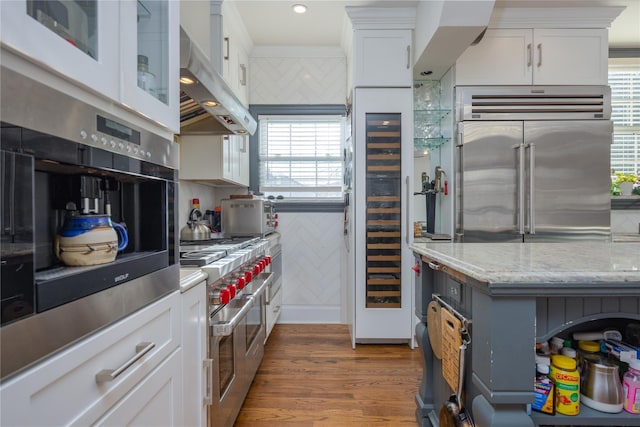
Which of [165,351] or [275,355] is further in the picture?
[275,355]

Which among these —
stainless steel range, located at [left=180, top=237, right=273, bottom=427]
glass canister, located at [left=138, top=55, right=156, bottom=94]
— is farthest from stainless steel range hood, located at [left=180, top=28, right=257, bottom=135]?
stainless steel range, located at [left=180, top=237, right=273, bottom=427]

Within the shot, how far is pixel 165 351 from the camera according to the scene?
3.34 feet

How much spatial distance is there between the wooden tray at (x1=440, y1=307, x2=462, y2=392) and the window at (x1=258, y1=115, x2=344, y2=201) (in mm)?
2286

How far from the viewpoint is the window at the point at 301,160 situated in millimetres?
3570

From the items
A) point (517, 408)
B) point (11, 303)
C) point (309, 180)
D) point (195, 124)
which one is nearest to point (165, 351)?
point (11, 303)

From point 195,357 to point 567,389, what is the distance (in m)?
1.24

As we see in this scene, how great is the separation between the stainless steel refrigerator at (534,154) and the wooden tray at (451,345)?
1524mm

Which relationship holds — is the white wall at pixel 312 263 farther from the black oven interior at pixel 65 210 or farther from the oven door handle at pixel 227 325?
the black oven interior at pixel 65 210

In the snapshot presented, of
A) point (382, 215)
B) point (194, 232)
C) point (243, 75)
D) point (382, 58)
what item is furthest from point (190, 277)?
point (243, 75)

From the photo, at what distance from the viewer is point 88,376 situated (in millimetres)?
685

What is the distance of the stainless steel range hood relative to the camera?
4.40ft

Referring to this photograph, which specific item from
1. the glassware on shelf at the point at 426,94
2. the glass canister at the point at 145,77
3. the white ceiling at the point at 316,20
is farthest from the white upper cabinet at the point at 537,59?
the glass canister at the point at 145,77

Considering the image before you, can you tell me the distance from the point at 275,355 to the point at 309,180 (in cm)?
174

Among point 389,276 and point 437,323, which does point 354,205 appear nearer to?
point 389,276
